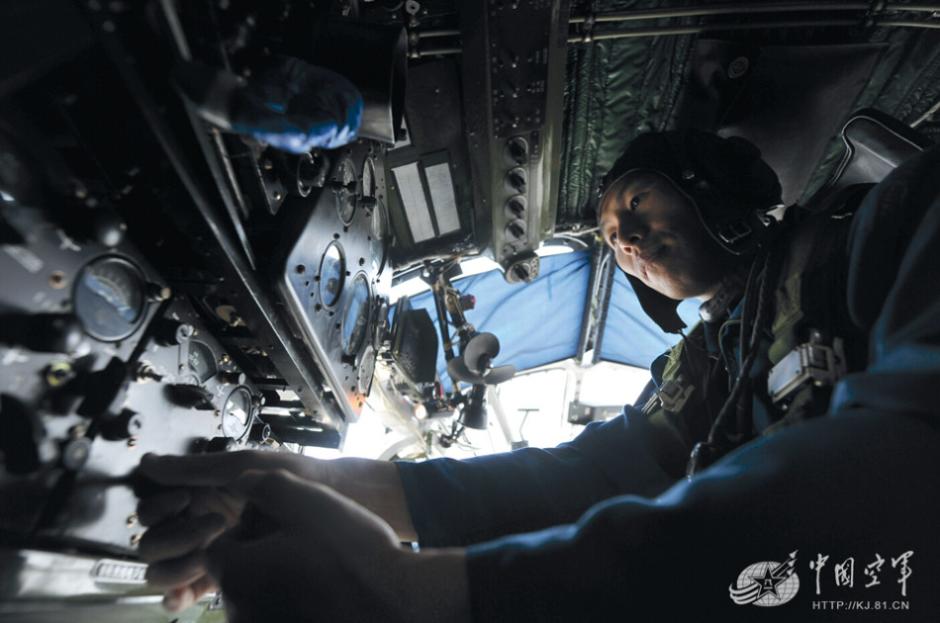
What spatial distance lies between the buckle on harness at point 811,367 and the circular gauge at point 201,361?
149 centimetres

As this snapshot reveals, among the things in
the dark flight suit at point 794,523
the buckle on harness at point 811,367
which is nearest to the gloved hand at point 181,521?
the dark flight suit at point 794,523

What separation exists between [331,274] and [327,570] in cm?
88

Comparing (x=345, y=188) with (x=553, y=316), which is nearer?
(x=345, y=188)

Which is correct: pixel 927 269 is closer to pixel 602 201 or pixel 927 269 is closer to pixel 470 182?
pixel 602 201

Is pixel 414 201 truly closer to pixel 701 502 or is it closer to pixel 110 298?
pixel 110 298

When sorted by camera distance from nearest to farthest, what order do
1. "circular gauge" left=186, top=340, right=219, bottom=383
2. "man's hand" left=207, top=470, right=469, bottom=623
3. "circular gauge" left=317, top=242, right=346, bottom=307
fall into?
1. "man's hand" left=207, top=470, right=469, bottom=623
2. "circular gauge" left=186, top=340, right=219, bottom=383
3. "circular gauge" left=317, top=242, right=346, bottom=307

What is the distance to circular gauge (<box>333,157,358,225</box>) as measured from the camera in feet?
4.01

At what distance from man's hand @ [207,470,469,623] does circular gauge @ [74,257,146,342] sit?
1.43ft

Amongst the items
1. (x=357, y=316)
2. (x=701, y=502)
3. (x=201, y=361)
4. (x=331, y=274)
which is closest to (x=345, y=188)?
(x=331, y=274)

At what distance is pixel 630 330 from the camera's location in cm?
466

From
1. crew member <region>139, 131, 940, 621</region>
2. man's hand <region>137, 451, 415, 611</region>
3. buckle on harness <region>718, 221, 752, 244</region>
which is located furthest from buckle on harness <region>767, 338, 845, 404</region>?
man's hand <region>137, 451, 415, 611</region>

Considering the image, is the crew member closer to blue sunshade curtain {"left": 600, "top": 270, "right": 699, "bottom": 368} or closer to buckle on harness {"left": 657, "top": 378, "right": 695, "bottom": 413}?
buckle on harness {"left": 657, "top": 378, "right": 695, "bottom": 413}

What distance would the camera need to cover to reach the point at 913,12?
5.81 ft

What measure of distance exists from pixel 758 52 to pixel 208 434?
8.69 feet
